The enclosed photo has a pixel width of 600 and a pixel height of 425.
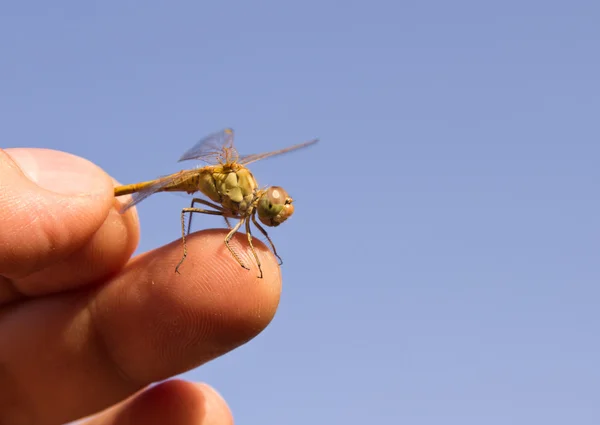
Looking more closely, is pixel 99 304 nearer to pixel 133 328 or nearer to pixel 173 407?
pixel 133 328

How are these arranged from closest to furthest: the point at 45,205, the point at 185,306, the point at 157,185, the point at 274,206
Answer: the point at 45,205
the point at 185,306
the point at 274,206
the point at 157,185

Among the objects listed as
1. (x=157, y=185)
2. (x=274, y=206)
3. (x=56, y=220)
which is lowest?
→ (x=274, y=206)

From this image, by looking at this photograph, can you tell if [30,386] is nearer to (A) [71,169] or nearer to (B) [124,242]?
(B) [124,242]

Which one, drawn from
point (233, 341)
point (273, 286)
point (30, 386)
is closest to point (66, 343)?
point (30, 386)

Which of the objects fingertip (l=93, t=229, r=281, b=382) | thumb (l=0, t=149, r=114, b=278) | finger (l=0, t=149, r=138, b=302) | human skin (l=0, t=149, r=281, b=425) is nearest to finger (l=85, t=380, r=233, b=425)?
human skin (l=0, t=149, r=281, b=425)

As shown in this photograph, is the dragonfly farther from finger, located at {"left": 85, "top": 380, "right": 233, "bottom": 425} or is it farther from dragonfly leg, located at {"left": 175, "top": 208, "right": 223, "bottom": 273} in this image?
finger, located at {"left": 85, "top": 380, "right": 233, "bottom": 425}

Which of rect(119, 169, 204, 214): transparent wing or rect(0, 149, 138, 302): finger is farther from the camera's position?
rect(119, 169, 204, 214): transparent wing

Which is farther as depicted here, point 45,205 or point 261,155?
point 261,155

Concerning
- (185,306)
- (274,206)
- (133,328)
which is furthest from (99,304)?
(274,206)
